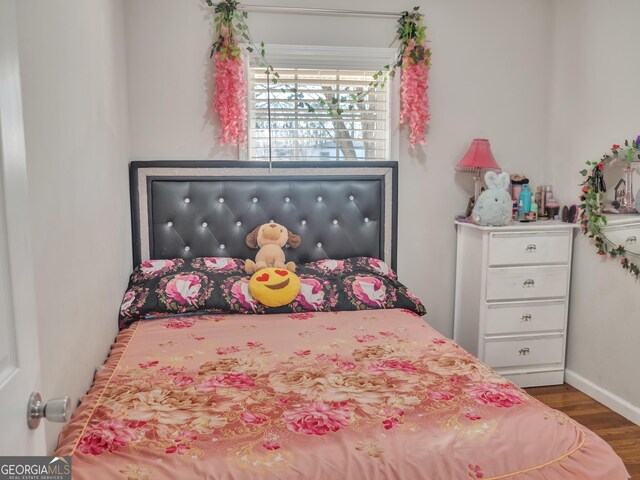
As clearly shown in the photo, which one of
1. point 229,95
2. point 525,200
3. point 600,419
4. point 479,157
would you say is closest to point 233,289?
point 229,95

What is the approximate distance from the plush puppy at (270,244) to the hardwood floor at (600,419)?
5.66 feet

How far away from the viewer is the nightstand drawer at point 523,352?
11.0ft

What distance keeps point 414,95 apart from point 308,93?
66cm

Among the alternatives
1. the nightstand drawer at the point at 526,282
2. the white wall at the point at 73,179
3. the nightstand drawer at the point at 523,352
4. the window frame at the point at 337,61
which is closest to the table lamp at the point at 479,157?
the window frame at the point at 337,61

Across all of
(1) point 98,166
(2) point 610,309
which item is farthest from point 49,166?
(2) point 610,309

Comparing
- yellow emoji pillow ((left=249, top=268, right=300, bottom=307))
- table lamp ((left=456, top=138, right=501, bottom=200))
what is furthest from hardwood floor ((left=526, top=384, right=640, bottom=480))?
yellow emoji pillow ((left=249, top=268, right=300, bottom=307))

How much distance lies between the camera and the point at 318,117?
3498 mm

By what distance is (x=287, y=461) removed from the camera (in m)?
1.48

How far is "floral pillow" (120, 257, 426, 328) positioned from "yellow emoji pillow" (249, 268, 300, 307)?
4 centimetres

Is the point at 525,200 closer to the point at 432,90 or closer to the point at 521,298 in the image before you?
the point at 521,298

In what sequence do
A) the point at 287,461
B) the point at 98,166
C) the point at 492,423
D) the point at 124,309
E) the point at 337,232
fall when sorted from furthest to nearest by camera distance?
the point at 337,232 → the point at 124,309 → the point at 98,166 → the point at 492,423 → the point at 287,461

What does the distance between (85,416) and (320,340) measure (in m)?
1.08

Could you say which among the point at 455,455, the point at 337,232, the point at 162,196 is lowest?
the point at 455,455

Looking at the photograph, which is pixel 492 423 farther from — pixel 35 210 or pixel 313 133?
pixel 313 133
